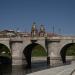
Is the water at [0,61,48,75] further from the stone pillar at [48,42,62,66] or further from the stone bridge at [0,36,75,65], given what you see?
the stone pillar at [48,42,62,66]

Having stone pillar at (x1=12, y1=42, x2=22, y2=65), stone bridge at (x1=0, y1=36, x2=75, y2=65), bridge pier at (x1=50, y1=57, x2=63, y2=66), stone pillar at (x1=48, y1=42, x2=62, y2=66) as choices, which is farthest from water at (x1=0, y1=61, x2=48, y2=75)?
stone pillar at (x1=48, y1=42, x2=62, y2=66)

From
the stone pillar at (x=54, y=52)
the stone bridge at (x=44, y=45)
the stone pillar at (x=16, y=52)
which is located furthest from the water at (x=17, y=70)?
the stone pillar at (x=54, y=52)

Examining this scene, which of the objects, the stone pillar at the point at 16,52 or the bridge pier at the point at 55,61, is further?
the stone pillar at the point at 16,52

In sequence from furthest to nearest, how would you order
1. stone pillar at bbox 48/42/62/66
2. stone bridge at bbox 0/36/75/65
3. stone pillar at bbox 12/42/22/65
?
stone pillar at bbox 12/42/22/65, stone bridge at bbox 0/36/75/65, stone pillar at bbox 48/42/62/66

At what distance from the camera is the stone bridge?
256ft

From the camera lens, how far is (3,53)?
11719cm

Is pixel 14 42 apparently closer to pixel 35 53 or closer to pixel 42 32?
pixel 42 32

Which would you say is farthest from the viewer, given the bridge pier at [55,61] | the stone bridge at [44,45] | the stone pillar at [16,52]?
the stone pillar at [16,52]

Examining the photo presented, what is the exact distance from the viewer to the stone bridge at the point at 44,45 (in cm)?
7800

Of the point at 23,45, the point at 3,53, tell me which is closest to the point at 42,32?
the point at 23,45

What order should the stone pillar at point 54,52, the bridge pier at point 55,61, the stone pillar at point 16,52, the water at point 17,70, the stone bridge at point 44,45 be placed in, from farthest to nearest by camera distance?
the stone pillar at point 16,52, the stone bridge at point 44,45, the stone pillar at point 54,52, the bridge pier at point 55,61, the water at point 17,70

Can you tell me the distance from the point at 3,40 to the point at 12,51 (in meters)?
4.11

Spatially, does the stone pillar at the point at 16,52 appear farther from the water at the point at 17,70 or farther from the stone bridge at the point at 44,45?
the water at the point at 17,70

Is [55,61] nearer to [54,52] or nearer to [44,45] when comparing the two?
[54,52]
